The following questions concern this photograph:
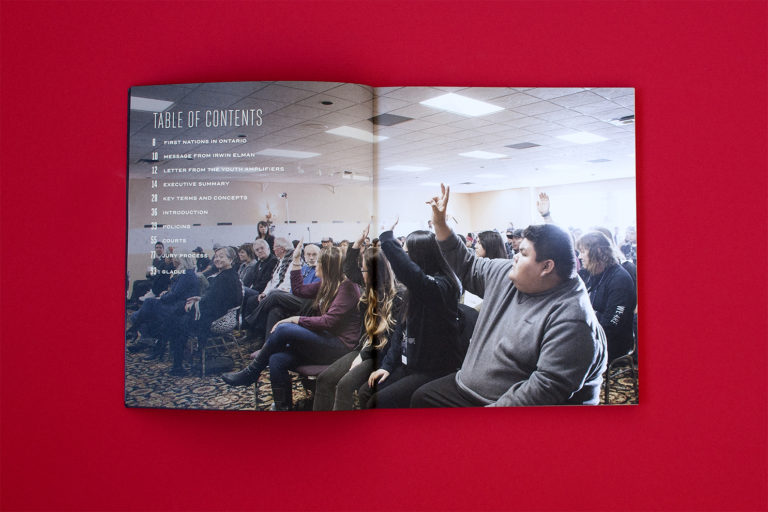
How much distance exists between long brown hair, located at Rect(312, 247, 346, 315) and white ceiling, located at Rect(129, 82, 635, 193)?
0.33 metres

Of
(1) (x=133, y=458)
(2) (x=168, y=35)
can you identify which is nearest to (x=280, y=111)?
(2) (x=168, y=35)

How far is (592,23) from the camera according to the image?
2.78 meters

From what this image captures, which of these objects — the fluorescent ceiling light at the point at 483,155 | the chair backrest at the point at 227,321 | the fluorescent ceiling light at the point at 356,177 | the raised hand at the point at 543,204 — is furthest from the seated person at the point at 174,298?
the raised hand at the point at 543,204

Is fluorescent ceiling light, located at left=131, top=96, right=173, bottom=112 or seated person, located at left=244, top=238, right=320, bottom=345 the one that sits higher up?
fluorescent ceiling light, located at left=131, top=96, right=173, bottom=112

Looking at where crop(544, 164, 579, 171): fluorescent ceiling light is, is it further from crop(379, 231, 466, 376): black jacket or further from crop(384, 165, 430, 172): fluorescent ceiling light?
crop(379, 231, 466, 376): black jacket

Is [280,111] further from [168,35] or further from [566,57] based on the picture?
[566,57]

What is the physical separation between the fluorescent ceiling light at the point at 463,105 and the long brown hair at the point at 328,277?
0.83m

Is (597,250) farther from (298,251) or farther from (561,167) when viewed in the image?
(298,251)

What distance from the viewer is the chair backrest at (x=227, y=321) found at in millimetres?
2709

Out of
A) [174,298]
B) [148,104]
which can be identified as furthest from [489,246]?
[148,104]

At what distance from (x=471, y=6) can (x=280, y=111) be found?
103 cm

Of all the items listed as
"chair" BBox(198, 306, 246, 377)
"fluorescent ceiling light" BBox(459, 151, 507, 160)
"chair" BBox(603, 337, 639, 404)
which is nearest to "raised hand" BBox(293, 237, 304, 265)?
"chair" BBox(198, 306, 246, 377)

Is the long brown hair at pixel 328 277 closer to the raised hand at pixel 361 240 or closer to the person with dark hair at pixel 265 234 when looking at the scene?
the raised hand at pixel 361 240

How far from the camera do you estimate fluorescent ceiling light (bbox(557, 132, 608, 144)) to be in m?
2.75
